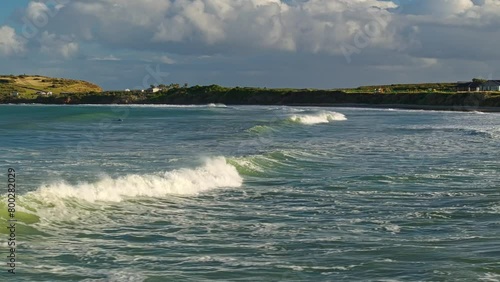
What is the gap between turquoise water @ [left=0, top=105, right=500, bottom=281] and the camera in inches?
383

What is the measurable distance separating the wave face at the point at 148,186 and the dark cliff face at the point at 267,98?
7485cm

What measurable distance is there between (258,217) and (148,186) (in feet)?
15.3

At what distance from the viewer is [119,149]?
99.0 feet

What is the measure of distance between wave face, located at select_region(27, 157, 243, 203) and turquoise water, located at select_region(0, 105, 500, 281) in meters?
0.05

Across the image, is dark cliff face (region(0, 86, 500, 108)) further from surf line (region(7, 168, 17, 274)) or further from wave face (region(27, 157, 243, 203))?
surf line (region(7, 168, 17, 274))

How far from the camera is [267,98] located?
141m

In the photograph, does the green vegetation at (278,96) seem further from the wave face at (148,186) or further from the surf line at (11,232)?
the surf line at (11,232)

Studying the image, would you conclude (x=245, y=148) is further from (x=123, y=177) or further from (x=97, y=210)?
(x=97, y=210)

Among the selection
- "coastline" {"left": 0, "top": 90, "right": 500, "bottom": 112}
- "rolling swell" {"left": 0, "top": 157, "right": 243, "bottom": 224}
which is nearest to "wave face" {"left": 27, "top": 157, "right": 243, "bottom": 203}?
"rolling swell" {"left": 0, "top": 157, "right": 243, "bottom": 224}

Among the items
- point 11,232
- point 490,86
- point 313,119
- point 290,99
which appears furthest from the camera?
point 290,99

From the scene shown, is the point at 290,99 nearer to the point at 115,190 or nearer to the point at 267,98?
the point at 267,98

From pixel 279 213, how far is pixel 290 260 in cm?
396

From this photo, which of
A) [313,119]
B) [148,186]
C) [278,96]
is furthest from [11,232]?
[278,96]

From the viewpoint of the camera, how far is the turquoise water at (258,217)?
9727mm
